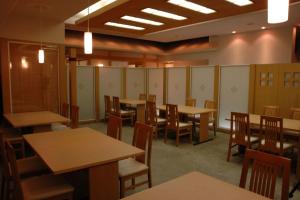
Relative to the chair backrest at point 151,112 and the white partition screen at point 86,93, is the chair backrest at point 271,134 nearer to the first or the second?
the chair backrest at point 151,112

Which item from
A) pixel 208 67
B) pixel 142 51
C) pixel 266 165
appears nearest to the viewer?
pixel 266 165

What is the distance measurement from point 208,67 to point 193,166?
A: 330 centimetres

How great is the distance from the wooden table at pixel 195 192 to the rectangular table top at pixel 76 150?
0.64m

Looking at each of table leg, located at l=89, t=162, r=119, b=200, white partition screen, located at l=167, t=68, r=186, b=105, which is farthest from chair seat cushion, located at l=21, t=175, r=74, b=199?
white partition screen, located at l=167, t=68, r=186, b=105

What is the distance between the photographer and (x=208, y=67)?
246 inches

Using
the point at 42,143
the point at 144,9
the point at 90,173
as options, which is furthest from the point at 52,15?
the point at 90,173

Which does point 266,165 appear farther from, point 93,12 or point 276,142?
→ point 93,12

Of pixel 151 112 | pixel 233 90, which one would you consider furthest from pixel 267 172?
pixel 233 90

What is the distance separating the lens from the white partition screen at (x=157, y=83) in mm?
7694

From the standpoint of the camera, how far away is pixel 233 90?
19.0 ft

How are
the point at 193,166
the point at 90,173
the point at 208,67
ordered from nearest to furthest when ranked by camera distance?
the point at 90,173
the point at 193,166
the point at 208,67

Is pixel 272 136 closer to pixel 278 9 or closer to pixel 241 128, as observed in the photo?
pixel 241 128

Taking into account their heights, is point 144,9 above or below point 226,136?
above

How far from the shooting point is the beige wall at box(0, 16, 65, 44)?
455cm
